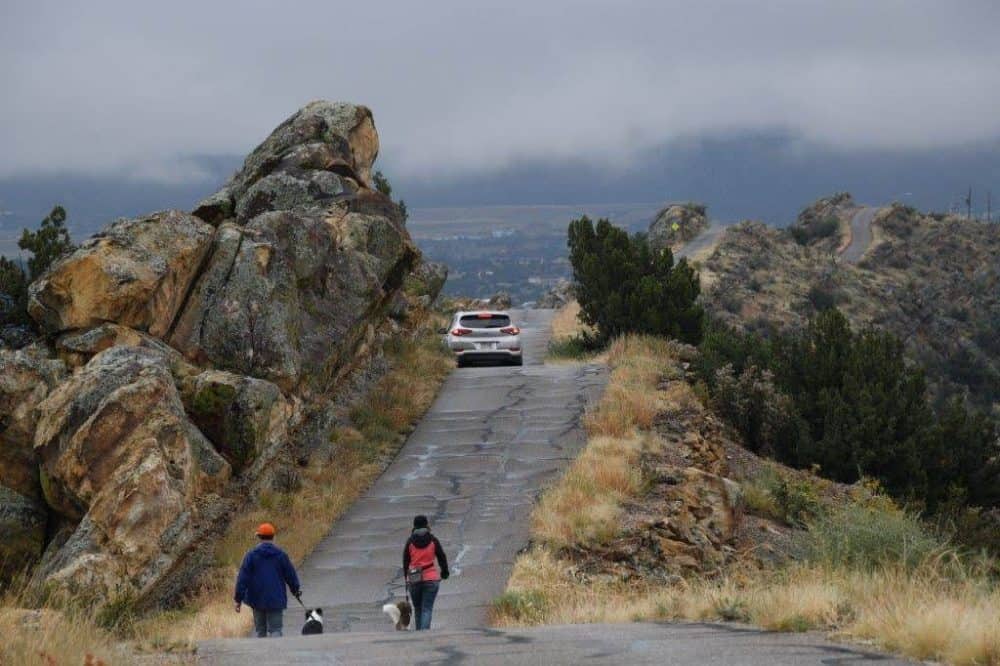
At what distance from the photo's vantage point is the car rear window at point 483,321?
3134 centimetres

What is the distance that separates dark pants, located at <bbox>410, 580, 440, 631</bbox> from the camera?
13094 mm

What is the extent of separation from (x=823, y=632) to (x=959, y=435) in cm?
1791

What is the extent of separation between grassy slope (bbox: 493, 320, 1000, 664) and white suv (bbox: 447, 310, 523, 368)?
590cm

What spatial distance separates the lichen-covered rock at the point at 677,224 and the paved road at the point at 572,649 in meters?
80.4

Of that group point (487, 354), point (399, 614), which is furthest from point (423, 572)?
point (487, 354)

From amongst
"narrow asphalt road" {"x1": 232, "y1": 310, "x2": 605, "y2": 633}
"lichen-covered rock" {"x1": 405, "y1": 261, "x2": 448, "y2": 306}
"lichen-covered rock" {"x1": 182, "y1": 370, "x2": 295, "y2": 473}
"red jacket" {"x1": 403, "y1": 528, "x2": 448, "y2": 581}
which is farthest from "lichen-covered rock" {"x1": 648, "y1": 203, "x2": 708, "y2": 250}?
"red jacket" {"x1": 403, "y1": 528, "x2": 448, "y2": 581}

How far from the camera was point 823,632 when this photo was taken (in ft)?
30.0

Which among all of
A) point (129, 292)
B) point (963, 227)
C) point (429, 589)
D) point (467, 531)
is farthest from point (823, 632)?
point (963, 227)

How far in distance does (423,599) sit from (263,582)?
170 cm

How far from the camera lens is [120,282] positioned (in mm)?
18766

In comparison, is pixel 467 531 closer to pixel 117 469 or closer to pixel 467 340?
pixel 117 469

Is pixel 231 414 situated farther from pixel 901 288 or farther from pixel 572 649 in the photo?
pixel 901 288

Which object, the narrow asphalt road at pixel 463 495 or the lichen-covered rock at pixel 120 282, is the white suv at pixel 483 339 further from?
the lichen-covered rock at pixel 120 282

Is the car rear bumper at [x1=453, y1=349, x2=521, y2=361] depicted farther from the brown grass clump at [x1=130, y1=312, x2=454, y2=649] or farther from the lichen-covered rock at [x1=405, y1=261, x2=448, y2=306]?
the lichen-covered rock at [x1=405, y1=261, x2=448, y2=306]
